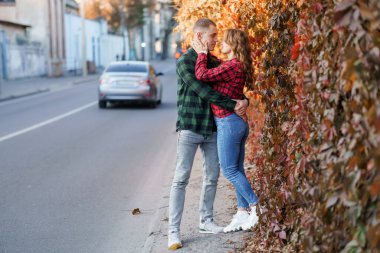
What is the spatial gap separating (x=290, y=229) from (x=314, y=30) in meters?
1.71

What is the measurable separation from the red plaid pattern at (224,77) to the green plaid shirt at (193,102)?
0.19ft

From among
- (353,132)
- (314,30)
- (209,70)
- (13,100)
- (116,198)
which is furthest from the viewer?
(13,100)

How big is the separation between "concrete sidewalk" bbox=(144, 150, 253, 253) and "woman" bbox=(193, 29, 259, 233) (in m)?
0.30

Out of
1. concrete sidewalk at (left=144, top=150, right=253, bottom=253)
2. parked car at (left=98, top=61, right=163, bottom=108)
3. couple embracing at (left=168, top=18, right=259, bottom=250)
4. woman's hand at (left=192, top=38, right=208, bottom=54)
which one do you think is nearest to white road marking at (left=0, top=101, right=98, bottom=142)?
parked car at (left=98, top=61, right=163, bottom=108)

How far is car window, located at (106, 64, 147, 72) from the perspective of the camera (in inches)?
824

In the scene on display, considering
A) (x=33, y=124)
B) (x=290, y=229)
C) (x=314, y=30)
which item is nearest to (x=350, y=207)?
(x=314, y=30)

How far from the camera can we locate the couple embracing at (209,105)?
5125 mm

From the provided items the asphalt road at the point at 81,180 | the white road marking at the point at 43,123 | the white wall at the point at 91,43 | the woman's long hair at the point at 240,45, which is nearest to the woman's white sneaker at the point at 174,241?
the asphalt road at the point at 81,180

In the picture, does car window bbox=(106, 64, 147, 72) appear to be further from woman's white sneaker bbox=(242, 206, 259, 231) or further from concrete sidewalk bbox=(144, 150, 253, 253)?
woman's white sneaker bbox=(242, 206, 259, 231)

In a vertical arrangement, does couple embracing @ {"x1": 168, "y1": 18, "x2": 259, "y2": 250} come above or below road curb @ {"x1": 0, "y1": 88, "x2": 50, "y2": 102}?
above

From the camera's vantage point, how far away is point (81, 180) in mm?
8680

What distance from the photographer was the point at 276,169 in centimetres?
473

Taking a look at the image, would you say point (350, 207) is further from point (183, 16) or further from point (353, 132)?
point (183, 16)

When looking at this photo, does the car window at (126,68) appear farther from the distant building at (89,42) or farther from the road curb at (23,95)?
the distant building at (89,42)
